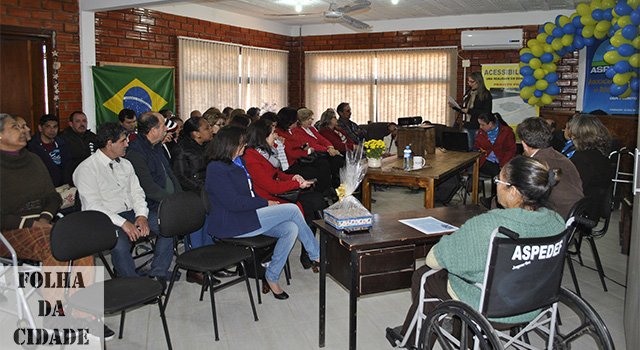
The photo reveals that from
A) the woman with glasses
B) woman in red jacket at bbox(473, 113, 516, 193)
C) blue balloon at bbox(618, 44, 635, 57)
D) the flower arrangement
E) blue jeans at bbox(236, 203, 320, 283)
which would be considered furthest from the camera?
the woman with glasses

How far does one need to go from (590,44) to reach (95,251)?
6.86 meters

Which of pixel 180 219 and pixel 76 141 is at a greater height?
pixel 76 141

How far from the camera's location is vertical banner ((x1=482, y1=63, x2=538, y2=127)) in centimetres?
874

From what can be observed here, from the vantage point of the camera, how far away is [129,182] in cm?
373

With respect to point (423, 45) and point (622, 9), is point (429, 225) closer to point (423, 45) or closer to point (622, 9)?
point (622, 9)

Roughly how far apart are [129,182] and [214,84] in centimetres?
519

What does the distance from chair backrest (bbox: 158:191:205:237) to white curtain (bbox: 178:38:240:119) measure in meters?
4.96

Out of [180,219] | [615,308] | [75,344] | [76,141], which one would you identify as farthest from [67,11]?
[615,308]

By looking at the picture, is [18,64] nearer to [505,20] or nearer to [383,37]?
[383,37]

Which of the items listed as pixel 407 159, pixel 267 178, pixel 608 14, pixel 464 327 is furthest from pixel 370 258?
pixel 608 14

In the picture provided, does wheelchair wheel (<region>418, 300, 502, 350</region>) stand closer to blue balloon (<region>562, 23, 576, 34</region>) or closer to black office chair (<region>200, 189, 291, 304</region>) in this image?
black office chair (<region>200, 189, 291, 304</region>)

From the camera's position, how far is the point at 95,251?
2924 millimetres

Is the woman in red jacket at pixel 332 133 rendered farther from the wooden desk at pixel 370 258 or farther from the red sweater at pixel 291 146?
the wooden desk at pixel 370 258

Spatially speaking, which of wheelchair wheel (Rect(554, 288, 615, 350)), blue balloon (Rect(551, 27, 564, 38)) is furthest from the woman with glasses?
wheelchair wheel (Rect(554, 288, 615, 350))
